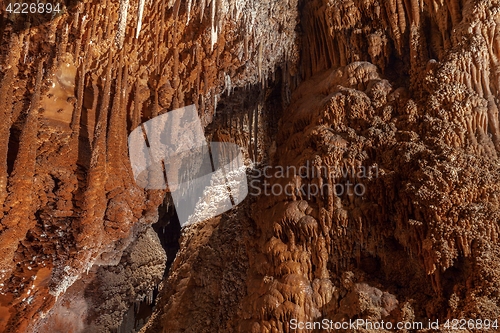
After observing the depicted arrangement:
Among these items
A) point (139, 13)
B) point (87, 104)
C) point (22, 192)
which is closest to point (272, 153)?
point (139, 13)

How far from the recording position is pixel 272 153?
6.01 metres

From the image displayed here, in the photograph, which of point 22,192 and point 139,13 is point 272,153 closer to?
point 139,13

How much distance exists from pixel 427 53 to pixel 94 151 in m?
4.57

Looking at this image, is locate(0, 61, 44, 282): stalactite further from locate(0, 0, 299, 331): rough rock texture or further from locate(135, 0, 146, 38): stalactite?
locate(135, 0, 146, 38): stalactite

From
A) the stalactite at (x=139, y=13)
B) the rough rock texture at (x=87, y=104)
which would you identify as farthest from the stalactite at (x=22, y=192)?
the stalactite at (x=139, y=13)

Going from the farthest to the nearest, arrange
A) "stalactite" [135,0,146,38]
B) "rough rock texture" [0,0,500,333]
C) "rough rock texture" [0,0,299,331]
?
"stalactite" [135,0,146,38] < "rough rock texture" [0,0,299,331] < "rough rock texture" [0,0,500,333]

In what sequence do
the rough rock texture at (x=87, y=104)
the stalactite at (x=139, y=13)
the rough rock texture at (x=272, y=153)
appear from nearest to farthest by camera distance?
the rough rock texture at (x=272, y=153)
the rough rock texture at (x=87, y=104)
the stalactite at (x=139, y=13)

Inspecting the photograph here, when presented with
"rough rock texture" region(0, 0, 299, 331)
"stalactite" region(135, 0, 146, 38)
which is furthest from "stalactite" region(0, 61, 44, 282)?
"stalactite" region(135, 0, 146, 38)

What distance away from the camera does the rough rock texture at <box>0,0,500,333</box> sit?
362 cm

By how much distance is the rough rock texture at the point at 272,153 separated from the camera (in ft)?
11.9

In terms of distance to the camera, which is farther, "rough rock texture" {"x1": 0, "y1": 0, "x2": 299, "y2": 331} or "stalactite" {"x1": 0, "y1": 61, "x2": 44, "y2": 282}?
"rough rock texture" {"x1": 0, "y1": 0, "x2": 299, "y2": 331}

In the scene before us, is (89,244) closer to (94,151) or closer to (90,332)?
(94,151)

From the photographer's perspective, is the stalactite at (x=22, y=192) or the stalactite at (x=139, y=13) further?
the stalactite at (x=139, y=13)

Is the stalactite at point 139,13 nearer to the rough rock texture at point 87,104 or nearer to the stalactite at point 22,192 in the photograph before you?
the rough rock texture at point 87,104
